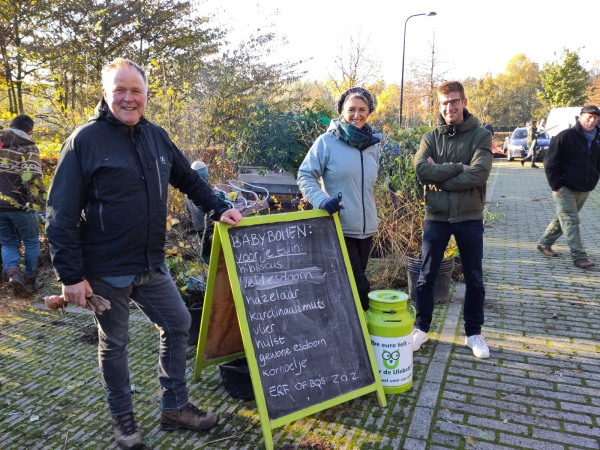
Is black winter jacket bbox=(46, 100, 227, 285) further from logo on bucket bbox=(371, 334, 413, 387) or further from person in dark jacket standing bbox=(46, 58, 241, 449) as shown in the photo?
logo on bucket bbox=(371, 334, 413, 387)

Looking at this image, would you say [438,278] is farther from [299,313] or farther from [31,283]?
[31,283]

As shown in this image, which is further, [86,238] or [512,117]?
[512,117]

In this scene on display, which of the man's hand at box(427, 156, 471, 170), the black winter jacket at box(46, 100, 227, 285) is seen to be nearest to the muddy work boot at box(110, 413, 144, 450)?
the black winter jacket at box(46, 100, 227, 285)

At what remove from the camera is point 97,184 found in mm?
2254

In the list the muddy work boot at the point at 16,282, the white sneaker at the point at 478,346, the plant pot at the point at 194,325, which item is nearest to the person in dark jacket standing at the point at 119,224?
the plant pot at the point at 194,325

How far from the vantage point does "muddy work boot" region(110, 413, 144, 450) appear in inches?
102

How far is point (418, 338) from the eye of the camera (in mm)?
3711

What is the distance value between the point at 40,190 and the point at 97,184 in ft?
13.0

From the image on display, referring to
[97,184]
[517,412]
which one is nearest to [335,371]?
[517,412]

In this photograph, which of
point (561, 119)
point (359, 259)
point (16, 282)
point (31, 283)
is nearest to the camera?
point (359, 259)

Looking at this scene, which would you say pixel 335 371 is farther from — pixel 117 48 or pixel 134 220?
pixel 117 48

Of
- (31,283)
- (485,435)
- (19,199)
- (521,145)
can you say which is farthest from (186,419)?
(521,145)

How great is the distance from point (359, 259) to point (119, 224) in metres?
1.77

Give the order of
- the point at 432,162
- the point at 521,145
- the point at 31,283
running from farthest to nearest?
the point at 521,145, the point at 31,283, the point at 432,162
